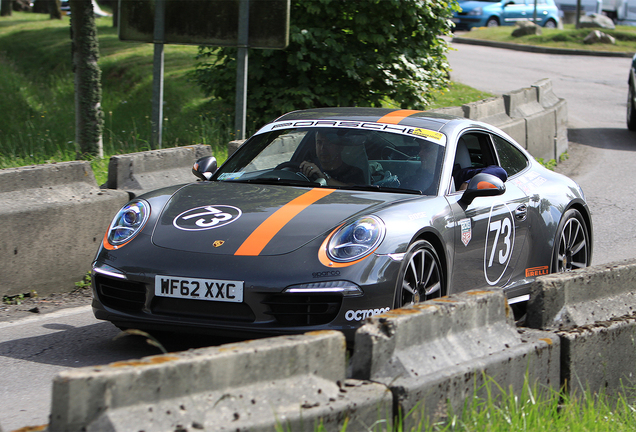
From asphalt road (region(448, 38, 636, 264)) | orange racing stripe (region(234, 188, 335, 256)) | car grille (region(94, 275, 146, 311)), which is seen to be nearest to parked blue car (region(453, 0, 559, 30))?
asphalt road (region(448, 38, 636, 264))

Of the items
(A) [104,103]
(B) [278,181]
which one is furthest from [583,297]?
(A) [104,103]

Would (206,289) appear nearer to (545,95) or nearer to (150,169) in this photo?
(150,169)

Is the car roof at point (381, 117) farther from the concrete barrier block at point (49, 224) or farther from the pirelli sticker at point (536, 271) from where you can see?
the concrete barrier block at point (49, 224)

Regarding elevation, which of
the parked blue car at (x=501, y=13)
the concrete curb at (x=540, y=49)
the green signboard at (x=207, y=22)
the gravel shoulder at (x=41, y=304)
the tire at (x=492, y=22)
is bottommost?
the gravel shoulder at (x=41, y=304)

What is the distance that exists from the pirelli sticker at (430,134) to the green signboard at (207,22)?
472cm

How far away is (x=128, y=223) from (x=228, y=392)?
2.46 m

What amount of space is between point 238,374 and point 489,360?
1187 millimetres

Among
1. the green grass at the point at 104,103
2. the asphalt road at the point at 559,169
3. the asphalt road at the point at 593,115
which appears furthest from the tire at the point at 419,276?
the green grass at the point at 104,103

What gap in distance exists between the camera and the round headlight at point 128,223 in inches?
185

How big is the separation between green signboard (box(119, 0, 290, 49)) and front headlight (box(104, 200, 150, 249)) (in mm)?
5422

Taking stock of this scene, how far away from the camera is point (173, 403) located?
95.3 inches

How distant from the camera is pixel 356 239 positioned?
439 cm

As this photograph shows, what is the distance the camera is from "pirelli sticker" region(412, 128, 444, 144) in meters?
5.50

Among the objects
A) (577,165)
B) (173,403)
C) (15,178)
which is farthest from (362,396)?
(577,165)
